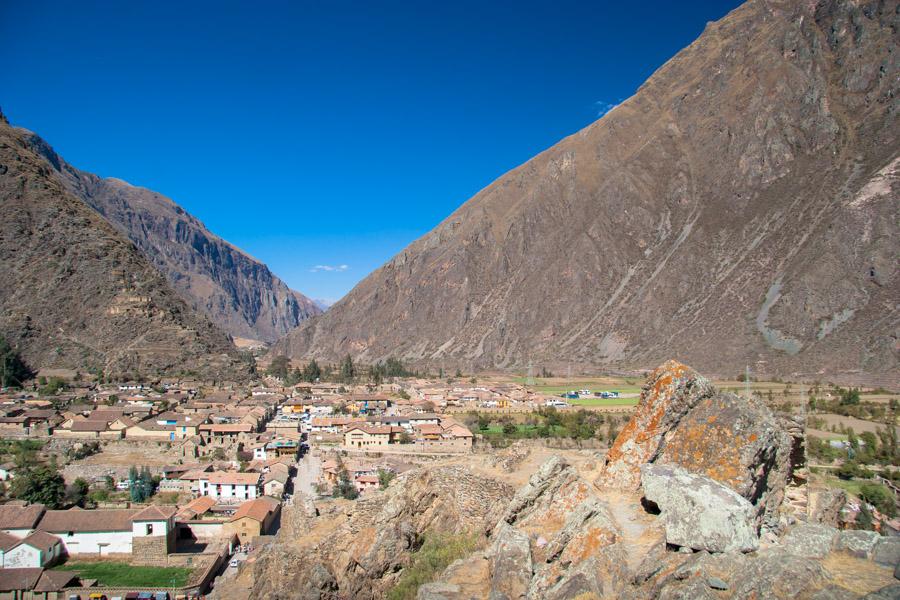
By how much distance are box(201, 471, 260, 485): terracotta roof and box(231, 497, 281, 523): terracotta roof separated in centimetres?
427

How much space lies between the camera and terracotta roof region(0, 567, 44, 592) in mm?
22719

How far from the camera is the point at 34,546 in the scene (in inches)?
1010

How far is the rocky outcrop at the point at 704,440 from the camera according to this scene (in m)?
7.68

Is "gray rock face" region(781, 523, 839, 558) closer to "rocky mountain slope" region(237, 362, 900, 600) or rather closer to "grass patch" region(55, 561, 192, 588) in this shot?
"rocky mountain slope" region(237, 362, 900, 600)

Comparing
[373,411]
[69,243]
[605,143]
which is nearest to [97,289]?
[69,243]

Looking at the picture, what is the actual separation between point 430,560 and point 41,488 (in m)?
31.9

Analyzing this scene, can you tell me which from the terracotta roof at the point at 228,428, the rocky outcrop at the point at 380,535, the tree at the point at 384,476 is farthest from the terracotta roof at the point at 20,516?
the terracotta roof at the point at 228,428

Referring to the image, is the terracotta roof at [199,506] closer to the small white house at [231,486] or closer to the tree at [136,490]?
the small white house at [231,486]

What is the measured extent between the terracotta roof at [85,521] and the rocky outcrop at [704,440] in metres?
27.2

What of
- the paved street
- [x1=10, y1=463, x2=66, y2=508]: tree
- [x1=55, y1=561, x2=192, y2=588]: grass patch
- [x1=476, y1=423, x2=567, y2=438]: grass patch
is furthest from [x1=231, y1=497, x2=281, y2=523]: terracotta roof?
[x1=476, y1=423, x2=567, y2=438]: grass patch

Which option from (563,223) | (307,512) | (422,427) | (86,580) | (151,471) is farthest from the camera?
(563,223)

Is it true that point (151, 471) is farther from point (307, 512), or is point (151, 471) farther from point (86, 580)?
point (307, 512)

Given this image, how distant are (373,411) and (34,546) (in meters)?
41.5

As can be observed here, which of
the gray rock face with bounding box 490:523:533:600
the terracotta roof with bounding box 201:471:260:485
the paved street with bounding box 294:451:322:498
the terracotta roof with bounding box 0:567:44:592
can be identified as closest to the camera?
the gray rock face with bounding box 490:523:533:600
